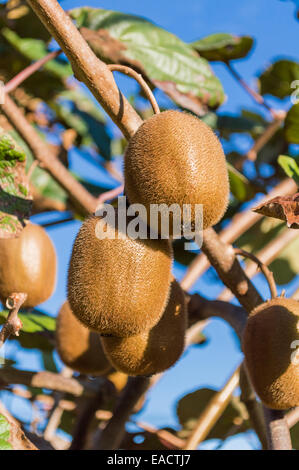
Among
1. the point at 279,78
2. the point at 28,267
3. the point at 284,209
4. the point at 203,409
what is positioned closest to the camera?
the point at 284,209

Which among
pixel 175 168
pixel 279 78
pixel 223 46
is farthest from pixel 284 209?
pixel 279 78

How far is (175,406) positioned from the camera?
161 centimetres

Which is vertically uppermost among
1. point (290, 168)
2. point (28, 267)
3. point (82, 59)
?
point (82, 59)

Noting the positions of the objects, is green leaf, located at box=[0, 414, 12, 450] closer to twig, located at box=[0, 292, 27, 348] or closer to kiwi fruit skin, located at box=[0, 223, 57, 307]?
twig, located at box=[0, 292, 27, 348]

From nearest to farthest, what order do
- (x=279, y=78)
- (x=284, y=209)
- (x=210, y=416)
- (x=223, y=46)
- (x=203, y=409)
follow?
(x=284, y=209) < (x=210, y=416) < (x=223, y=46) < (x=203, y=409) < (x=279, y=78)

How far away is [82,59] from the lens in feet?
2.14

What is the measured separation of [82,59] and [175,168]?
0.16 metres

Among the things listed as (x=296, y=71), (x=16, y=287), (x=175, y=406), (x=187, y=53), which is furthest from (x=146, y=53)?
(x=175, y=406)

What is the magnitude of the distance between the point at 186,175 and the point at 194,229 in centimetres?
7

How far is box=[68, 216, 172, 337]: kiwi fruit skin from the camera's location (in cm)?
71

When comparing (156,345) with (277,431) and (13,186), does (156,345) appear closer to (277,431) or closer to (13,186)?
(277,431)

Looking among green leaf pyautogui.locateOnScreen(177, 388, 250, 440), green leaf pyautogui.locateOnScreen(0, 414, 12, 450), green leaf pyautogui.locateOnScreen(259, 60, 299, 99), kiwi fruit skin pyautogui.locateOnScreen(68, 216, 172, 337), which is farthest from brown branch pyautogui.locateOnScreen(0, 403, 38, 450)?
green leaf pyautogui.locateOnScreen(259, 60, 299, 99)

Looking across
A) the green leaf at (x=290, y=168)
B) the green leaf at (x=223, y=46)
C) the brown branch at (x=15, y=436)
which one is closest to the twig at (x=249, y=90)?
the green leaf at (x=223, y=46)
